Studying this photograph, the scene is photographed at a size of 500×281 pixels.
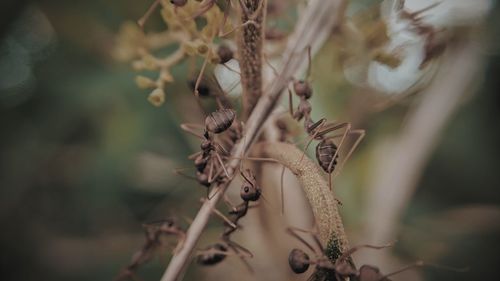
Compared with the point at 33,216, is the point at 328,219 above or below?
above

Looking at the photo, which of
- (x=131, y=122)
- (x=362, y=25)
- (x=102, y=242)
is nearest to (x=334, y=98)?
(x=362, y=25)

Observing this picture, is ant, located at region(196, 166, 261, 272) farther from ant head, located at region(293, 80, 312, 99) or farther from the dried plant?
ant head, located at region(293, 80, 312, 99)

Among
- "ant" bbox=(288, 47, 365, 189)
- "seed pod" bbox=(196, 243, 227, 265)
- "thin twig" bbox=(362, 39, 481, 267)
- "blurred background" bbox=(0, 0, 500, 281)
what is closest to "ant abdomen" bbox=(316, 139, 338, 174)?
"ant" bbox=(288, 47, 365, 189)

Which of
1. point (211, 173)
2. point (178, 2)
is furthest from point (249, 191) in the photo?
point (178, 2)

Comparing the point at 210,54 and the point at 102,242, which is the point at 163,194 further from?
the point at 210,54

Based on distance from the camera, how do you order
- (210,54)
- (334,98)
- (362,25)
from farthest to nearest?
(334,98) < (362,25) < (210,54)

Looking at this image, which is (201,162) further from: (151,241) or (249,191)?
(151,241)

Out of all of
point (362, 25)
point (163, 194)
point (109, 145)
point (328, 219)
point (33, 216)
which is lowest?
point (33, 216)
